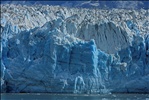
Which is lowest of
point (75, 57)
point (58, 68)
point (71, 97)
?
point (71, 97)

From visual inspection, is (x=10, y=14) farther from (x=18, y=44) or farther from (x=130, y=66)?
(x=130, y=66)

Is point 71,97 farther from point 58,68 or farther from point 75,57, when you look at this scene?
point 75,57

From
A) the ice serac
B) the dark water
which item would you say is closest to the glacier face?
the ice serac

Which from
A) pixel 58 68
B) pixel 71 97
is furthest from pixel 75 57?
pixel 71 97

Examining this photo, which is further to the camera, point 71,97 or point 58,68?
point 58,68

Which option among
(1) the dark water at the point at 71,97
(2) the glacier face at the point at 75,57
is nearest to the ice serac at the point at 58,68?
(2) the glacier face at the point at 75,57

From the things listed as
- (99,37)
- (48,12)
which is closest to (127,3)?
(48,12)

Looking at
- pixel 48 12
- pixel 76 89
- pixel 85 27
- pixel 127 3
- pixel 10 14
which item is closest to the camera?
pixel 76 89

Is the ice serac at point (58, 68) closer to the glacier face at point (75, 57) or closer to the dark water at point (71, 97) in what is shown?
the glacier face at point (75, 57)
